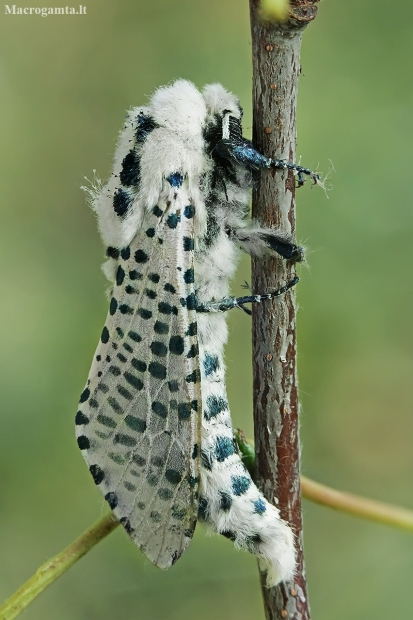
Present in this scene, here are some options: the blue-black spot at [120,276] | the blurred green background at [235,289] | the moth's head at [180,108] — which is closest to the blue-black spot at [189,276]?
the blue-black spot at [120,276]

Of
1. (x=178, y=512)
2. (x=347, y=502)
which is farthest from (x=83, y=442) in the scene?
(x=347, y=502)

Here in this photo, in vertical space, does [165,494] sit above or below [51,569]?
above

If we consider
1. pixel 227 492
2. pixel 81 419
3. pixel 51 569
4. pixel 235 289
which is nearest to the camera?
pixel 51 569

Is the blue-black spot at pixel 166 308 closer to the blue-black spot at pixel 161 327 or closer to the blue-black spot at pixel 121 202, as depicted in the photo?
the blue-black spot at pixel 161 327

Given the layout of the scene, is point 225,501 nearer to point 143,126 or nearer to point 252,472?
point 252,472

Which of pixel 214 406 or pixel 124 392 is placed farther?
pixel 214 406

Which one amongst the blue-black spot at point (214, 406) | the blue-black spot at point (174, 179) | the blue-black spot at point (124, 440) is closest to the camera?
the blue-black spot at point (174, 179)

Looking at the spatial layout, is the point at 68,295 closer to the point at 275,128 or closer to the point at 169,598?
the point at 169,598
